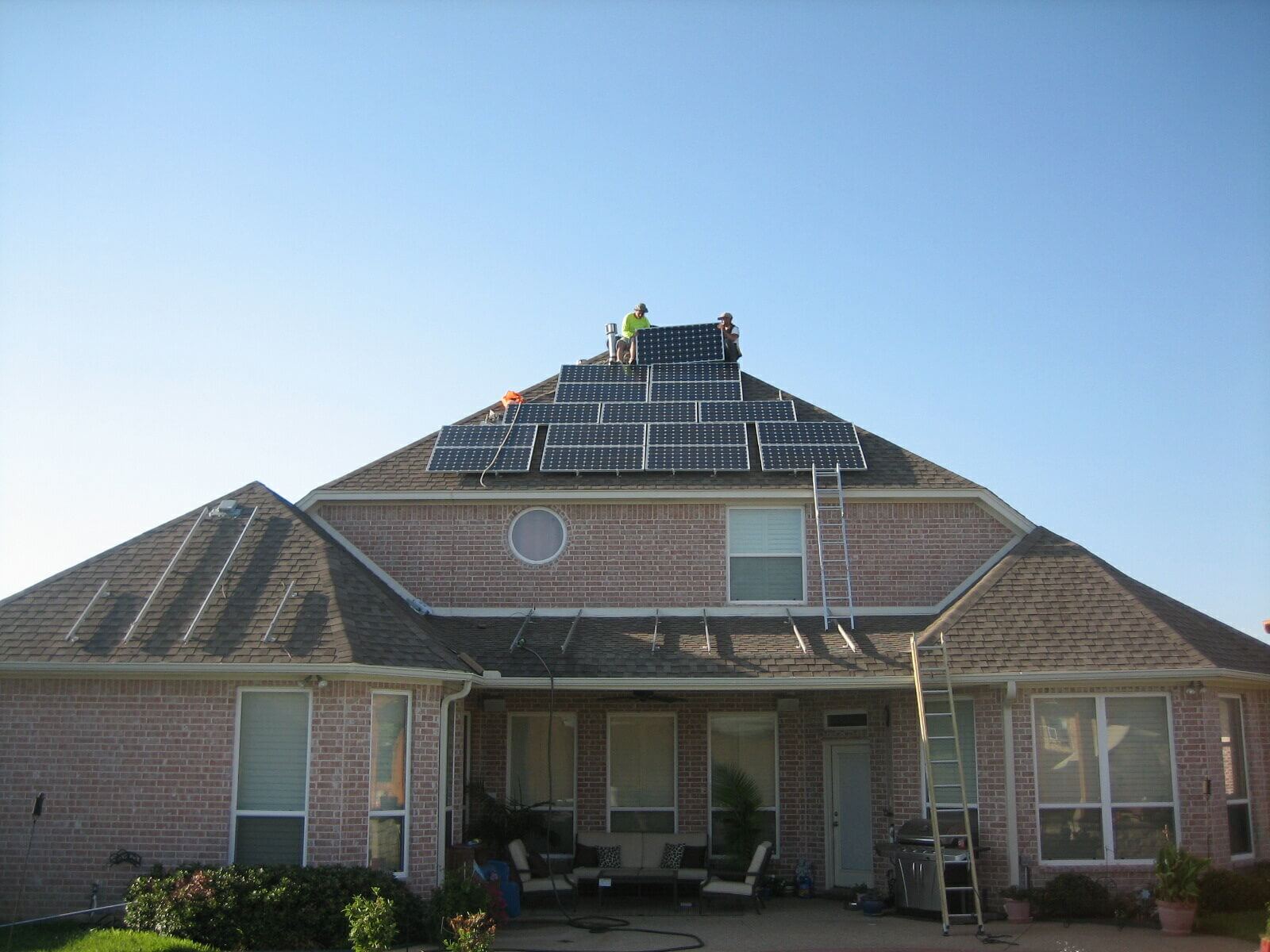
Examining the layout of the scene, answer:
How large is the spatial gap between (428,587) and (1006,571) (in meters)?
8.12

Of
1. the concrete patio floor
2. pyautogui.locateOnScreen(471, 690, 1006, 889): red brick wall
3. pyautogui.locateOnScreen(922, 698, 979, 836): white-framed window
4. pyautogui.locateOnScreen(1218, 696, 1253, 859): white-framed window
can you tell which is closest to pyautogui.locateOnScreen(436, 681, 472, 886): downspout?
the concrete patio floor

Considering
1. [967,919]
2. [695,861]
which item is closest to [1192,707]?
[967,919]

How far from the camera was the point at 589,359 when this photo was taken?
22.0 m

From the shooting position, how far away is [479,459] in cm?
1869

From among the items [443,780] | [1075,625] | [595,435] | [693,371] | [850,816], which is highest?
[693,371]

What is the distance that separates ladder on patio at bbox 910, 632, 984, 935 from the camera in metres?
13.6

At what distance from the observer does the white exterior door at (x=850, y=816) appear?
17.0 meters

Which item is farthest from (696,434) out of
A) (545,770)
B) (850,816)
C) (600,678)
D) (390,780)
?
(390,780)

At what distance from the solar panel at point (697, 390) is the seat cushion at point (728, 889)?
7.97 meters

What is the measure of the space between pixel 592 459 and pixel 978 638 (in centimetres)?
618

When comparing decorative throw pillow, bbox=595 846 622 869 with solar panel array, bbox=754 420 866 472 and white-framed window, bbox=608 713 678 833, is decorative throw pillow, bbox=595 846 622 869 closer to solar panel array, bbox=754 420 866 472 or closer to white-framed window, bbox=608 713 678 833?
white-framed window, bbox=608 713 678 833

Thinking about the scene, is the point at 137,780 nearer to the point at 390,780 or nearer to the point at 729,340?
the point at 390,780

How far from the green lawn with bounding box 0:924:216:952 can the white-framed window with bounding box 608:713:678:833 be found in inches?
263

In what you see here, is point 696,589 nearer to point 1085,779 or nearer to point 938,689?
point 938,689
